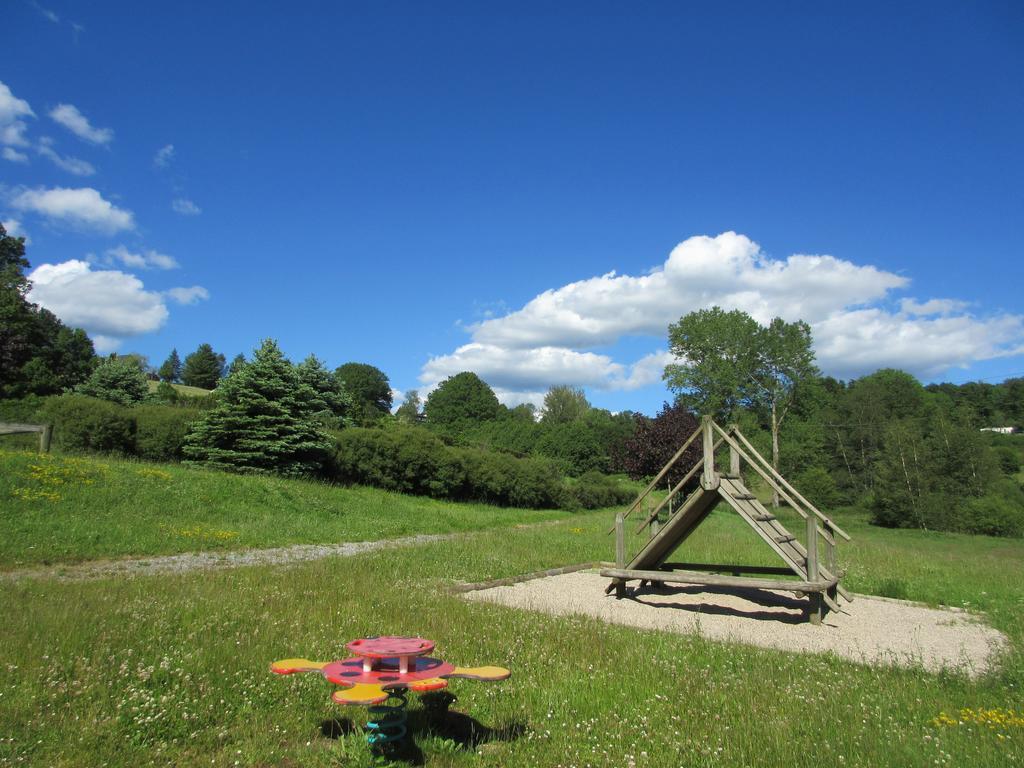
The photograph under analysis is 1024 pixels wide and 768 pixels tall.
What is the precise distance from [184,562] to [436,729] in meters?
8.40

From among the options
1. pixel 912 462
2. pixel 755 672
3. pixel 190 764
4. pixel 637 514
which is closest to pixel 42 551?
pixel 190 764

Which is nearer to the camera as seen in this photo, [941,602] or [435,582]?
[435,582]

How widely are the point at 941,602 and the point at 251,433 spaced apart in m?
21.2

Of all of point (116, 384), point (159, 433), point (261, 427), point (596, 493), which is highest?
point (116, 384)

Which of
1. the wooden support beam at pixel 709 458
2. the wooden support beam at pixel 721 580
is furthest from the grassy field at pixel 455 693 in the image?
the wooden support beam at pixel 709 458

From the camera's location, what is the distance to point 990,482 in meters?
42.4

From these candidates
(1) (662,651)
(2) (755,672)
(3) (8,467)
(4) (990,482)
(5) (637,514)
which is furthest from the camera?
(4) (990,482)

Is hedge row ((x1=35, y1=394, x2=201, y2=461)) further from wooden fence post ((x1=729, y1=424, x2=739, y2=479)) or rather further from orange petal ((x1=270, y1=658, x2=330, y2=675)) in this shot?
orange petal ((x1=270, y1=658, x2=330, y2=675))

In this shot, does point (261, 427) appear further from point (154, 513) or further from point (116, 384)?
point (116, 384)

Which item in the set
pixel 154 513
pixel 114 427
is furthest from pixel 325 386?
pixel 154 513

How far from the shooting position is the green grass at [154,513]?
1148 cm

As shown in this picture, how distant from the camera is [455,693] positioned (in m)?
4.89

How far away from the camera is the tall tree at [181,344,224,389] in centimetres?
9375

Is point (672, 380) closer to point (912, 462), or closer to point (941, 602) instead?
point (912, 462)
